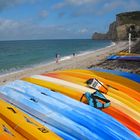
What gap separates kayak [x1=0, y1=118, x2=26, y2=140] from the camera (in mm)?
4121

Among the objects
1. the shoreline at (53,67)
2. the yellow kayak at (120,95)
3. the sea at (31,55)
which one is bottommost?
the sea at (31,55)

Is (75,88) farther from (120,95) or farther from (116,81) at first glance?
(116,81)

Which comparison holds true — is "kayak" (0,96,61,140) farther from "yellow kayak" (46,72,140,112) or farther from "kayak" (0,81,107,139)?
"yellow kayak" (46,72,140,112)

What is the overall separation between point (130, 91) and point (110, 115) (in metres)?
1.45

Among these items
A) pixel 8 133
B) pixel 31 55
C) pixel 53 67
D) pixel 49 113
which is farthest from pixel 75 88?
pixel 31 55

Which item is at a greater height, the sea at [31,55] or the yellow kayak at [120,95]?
the yellow kayak at [120,95]

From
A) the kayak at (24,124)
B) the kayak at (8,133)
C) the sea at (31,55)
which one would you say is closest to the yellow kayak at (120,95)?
the kayak at (24,124)

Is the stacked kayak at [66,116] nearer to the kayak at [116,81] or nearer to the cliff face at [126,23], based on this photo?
the kayak at [116,81]

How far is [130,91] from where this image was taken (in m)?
6.62

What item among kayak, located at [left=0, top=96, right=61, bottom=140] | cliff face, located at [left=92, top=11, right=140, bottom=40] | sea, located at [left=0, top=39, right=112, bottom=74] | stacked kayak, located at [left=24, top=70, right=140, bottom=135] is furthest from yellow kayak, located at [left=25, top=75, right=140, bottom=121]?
cliff face, located at [left=92, top=11, right=140, bottom=40]

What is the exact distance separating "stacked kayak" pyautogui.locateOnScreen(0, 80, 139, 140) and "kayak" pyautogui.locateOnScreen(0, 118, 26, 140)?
558 millimetres

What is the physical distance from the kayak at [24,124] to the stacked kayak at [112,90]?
127 centimetres

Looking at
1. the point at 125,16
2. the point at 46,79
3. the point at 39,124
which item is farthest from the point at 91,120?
the point at 125,16

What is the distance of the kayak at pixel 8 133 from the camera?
4121mm
